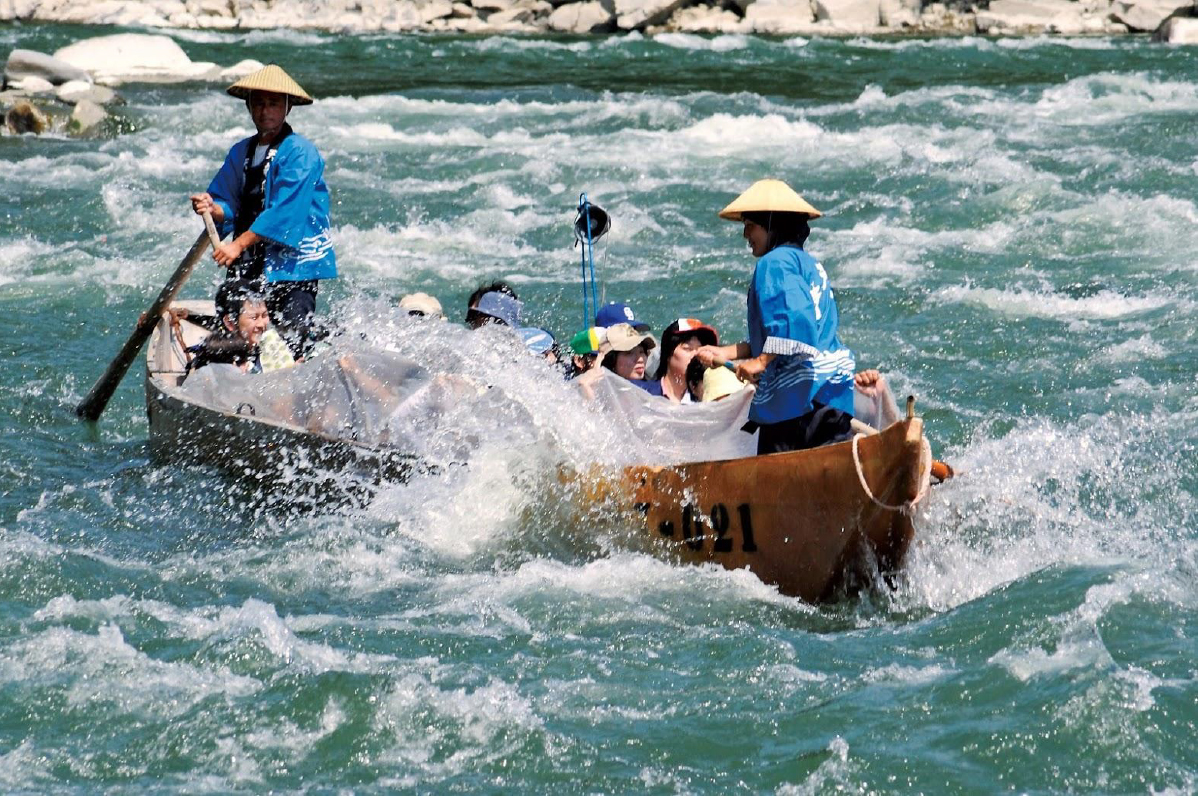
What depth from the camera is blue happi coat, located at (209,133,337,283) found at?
327 inches

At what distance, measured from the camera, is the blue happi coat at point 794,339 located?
6.30m

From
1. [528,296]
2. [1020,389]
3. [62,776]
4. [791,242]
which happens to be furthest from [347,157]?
[62,776]

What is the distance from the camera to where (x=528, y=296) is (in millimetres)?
12891

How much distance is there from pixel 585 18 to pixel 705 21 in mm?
2493

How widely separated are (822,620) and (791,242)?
1460mm

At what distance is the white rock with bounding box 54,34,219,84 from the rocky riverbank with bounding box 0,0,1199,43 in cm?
977

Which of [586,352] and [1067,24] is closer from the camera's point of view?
[586,352]

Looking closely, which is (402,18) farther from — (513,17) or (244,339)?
(244,339)

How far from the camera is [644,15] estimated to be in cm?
3412

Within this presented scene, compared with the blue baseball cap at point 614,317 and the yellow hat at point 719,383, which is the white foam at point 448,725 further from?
the blue baseball cap at point 614,317

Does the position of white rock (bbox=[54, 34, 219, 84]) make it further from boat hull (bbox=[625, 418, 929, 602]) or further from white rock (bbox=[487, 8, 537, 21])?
boat hull (bbox=[625, 418, 929, 602])

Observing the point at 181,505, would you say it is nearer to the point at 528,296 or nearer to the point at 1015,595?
the point at 1015,595

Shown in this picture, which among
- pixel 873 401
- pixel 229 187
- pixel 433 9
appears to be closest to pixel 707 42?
pixel 433 9

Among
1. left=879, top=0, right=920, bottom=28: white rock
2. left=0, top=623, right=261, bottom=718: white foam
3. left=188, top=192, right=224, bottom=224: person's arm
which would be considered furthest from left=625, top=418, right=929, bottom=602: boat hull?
left=879, top=0, right=920, bottom=28: white rock
